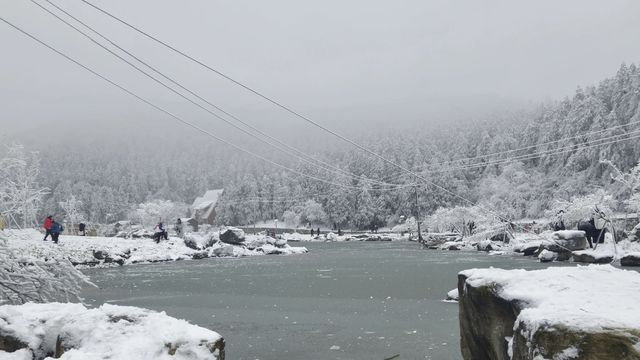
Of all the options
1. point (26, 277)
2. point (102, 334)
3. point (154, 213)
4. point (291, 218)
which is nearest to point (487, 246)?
point (26, 277)

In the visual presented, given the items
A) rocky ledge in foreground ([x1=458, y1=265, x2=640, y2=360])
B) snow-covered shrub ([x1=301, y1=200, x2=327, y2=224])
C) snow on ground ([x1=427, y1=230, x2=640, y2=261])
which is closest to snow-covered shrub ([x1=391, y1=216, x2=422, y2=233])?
snow-covered shrub ([x1=301, y1=200, x2=327, y2=224])

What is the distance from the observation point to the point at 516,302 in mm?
6156

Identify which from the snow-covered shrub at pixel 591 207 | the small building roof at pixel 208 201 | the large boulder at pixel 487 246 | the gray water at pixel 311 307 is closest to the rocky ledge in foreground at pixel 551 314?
the gray water at pixel 311 307

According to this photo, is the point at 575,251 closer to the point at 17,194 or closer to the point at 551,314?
the point at 551,314

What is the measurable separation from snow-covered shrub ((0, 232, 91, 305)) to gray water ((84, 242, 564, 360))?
3548mm

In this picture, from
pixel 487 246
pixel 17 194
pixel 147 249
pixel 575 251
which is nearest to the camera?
pixel 575 251

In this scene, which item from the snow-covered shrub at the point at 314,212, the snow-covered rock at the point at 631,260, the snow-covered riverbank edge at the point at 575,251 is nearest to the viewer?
the snow-covered rock at the point at 631,260

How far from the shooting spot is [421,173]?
2736 inches

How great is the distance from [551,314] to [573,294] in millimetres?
1038

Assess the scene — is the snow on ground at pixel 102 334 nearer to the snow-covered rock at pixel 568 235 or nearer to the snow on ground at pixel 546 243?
the snow on ground at pixel 546 243

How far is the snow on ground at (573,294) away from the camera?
4629 millimetres

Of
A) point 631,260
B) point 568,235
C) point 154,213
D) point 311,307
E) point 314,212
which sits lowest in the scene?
point 311,307

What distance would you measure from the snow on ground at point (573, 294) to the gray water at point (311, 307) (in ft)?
8.57

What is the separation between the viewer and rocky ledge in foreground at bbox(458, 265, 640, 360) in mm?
4414
